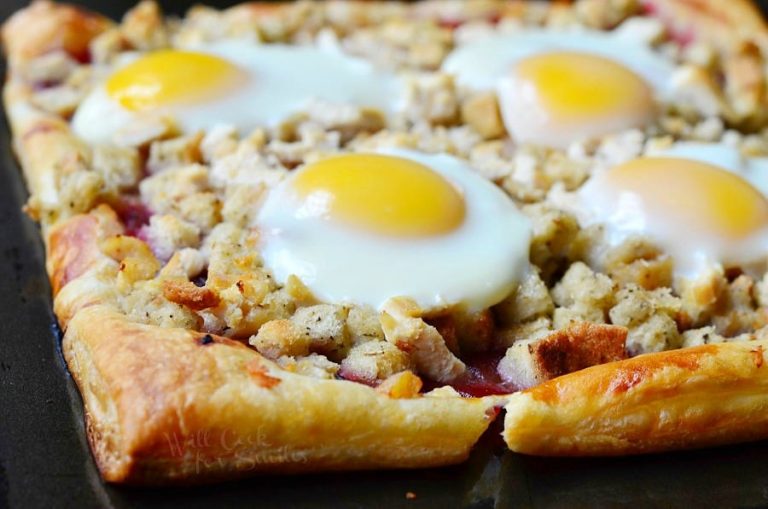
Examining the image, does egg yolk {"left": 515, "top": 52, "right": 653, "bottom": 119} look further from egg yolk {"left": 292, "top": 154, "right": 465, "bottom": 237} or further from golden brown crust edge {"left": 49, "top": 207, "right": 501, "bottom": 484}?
golden brown crust edge {"left": 49, "top": 207, "right": 501, "bottom": 484}

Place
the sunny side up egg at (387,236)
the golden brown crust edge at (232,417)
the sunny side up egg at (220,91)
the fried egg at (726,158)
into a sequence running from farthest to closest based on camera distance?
the sunny side up egg at (220,91), the fried egg at (726,158), the sunny side up egg at (387,236), the golden brown crust edge at (232,417)

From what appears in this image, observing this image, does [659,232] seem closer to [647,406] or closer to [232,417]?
[647,406]

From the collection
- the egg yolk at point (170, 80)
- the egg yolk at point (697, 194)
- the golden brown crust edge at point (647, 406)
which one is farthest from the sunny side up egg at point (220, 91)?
the golden brown crust edge at point (647, 406)

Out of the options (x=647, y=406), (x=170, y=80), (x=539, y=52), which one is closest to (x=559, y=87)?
(x=539, y=52)

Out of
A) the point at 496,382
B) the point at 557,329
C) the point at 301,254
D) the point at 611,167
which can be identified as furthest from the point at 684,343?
the point at 301,254

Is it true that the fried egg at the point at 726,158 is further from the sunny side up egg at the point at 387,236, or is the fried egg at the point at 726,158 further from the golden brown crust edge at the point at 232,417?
the golden brown crust edge at the point at 232,417

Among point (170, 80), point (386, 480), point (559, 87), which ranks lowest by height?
point (386, 480)

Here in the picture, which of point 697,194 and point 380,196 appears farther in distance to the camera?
point 697,194
